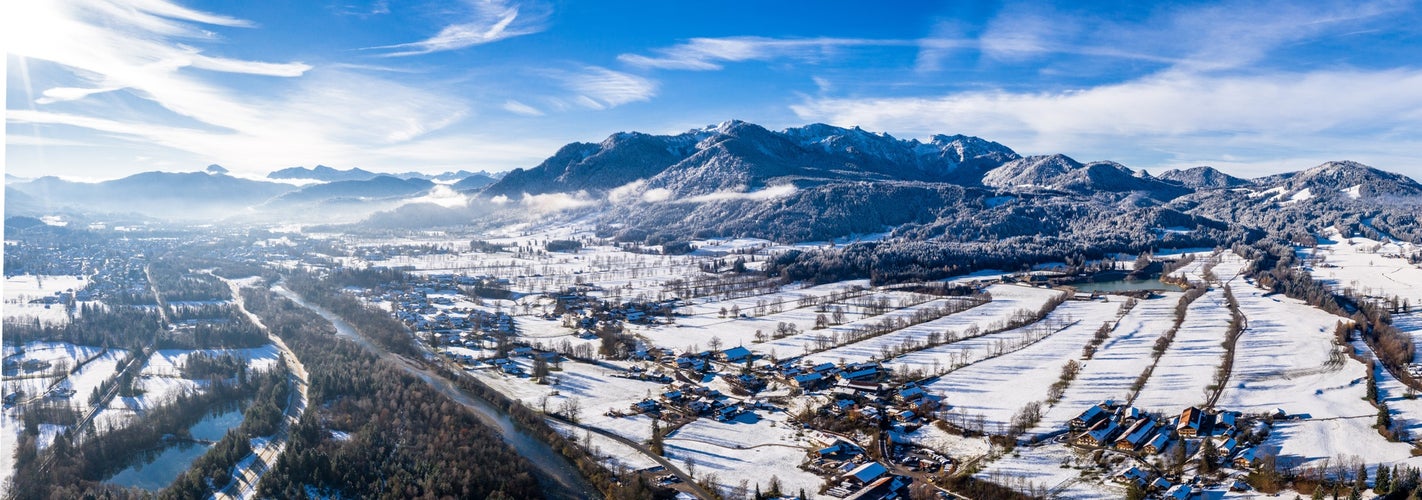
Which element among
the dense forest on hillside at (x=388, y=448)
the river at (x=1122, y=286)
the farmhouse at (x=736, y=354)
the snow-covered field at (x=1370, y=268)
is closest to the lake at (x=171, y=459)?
the dense forest on hillside at (x=388, y=448)

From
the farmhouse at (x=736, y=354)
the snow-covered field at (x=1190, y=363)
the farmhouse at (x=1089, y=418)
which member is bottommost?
the farmhouse at (x=1089, y=418)

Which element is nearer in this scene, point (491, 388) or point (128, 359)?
point (491, 388)

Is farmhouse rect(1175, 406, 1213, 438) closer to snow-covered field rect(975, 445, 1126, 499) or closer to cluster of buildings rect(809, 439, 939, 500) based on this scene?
snow-covered field rect(975, 445, 1126, 499)

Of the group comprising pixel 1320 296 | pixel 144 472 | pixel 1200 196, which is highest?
pixel 1200 196

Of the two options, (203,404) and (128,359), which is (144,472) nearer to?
(203,404)

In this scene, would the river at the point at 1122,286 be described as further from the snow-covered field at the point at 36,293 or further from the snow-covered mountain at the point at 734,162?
the snow-covered field at the point at 36,293

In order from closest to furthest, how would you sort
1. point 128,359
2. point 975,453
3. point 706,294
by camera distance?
1. point 975,453
2. point 128,359
3. point 706,294

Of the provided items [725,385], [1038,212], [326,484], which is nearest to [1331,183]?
[1038,212]

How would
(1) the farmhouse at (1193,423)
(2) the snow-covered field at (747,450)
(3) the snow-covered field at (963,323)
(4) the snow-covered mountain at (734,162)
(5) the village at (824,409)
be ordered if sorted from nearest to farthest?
(5) the village at (824,409) → (2) the snow-covered field at (747,450) → (1) the farmhouse at (1193,423) → (3) the snow-covered field at (963,323) → (4) the snow-covered mountain at (734,162)

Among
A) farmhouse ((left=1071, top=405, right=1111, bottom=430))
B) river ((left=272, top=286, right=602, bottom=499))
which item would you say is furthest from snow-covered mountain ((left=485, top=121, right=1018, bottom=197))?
farmhouse ((left=1071, top=405, right=1111, bottom=430))
